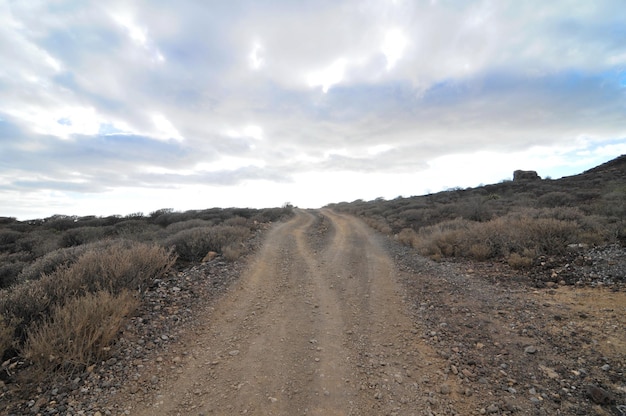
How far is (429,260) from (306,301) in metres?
5.30

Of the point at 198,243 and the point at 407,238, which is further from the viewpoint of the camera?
the point at 407,238

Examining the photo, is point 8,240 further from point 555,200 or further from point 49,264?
point 555,200

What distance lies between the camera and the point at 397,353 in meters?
4.88

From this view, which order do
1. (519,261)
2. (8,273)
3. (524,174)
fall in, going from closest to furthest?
(519,261) < (8,273) < (524,174)

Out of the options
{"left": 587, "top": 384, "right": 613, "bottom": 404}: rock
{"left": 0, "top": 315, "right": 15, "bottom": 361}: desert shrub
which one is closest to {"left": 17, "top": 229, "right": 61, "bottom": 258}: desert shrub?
{"left": 0, "top": 315, "right": 15, "bottom": 361}: desert shrub

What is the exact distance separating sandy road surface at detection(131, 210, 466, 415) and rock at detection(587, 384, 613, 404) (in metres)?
1.30

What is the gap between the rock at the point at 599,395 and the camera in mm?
3426

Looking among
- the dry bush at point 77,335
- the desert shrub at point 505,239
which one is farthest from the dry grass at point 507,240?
the dry bush at point 77,335

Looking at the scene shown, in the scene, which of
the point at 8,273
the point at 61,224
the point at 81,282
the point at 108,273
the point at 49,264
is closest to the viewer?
the point at 81,282

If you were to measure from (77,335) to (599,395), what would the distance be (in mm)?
6667

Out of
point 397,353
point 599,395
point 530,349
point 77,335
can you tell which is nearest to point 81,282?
point 77,335

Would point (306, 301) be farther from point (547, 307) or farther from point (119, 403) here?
point (547, 307)

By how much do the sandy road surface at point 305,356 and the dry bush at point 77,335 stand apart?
1.24 m

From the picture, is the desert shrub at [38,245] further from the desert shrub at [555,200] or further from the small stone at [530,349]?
the desert shrub at [555,200]
